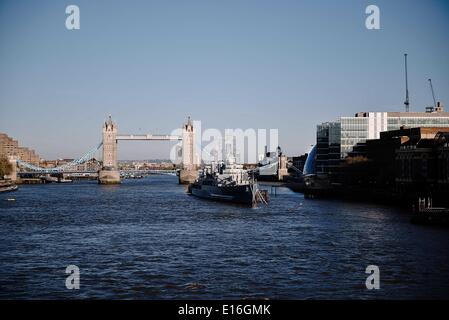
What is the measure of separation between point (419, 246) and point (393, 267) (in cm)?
558

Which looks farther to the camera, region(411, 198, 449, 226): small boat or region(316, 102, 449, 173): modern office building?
region(316, 102, 449, 173): modern office building

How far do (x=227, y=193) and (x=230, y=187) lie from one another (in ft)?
4.71

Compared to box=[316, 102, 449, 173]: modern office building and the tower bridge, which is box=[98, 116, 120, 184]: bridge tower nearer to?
the tower bridge

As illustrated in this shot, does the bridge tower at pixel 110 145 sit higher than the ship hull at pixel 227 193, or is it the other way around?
the bridge tower at pixel 110 145

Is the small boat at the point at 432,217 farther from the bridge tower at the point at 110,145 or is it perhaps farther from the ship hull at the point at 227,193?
the bridge tower at the point at 110,145

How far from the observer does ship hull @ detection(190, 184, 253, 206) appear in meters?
59.5

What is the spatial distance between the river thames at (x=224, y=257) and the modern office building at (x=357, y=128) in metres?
45.7

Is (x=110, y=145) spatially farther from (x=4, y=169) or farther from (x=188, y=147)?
(x=4, y=169)

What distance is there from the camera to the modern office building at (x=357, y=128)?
294 feet

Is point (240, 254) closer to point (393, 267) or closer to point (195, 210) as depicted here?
point (393, 267)

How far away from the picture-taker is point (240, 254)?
2688 centimetres

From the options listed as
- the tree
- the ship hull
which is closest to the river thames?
the ship hull

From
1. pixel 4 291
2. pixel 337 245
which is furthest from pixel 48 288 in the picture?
pixel 337 245

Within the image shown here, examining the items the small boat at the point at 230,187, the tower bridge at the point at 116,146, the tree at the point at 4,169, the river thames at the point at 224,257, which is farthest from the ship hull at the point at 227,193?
the tower bridge at the point at 116,146
